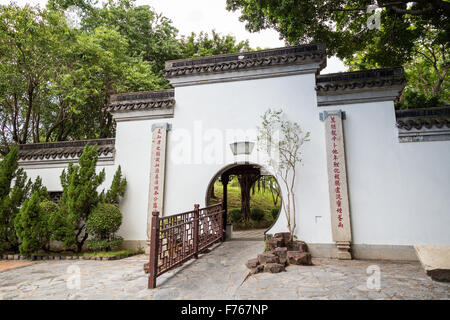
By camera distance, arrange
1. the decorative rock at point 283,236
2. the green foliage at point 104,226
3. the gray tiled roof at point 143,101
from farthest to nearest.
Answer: the gray tiled roof at point 143,101, the green foliage at point 104,226, the decorative rock at point 283,236

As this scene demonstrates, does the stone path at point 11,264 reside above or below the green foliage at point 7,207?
below

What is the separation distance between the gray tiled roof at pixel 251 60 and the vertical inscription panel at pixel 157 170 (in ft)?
5.62

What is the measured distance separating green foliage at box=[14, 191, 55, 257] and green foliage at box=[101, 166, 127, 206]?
56.2 inches

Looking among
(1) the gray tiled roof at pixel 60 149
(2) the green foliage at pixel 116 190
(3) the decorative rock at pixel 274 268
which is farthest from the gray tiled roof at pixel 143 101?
(3) the decorative rock at pixel 274 268

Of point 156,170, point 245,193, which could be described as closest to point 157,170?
point 156,170

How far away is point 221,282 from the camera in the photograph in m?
4.21

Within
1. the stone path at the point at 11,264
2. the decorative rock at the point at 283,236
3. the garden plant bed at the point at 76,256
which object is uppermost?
the decorative rock at the point at 283,236

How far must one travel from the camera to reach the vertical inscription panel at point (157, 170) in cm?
707

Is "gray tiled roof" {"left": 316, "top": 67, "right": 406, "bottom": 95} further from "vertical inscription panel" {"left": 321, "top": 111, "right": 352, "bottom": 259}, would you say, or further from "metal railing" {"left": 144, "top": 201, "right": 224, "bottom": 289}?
"metal railing" {"left": 144, "top": 201, "right": 224, "bottom": 289}

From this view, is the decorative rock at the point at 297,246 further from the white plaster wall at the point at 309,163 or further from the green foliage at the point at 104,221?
the green foliage at the point at 104,221

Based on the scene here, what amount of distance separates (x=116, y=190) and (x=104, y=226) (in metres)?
1.07
